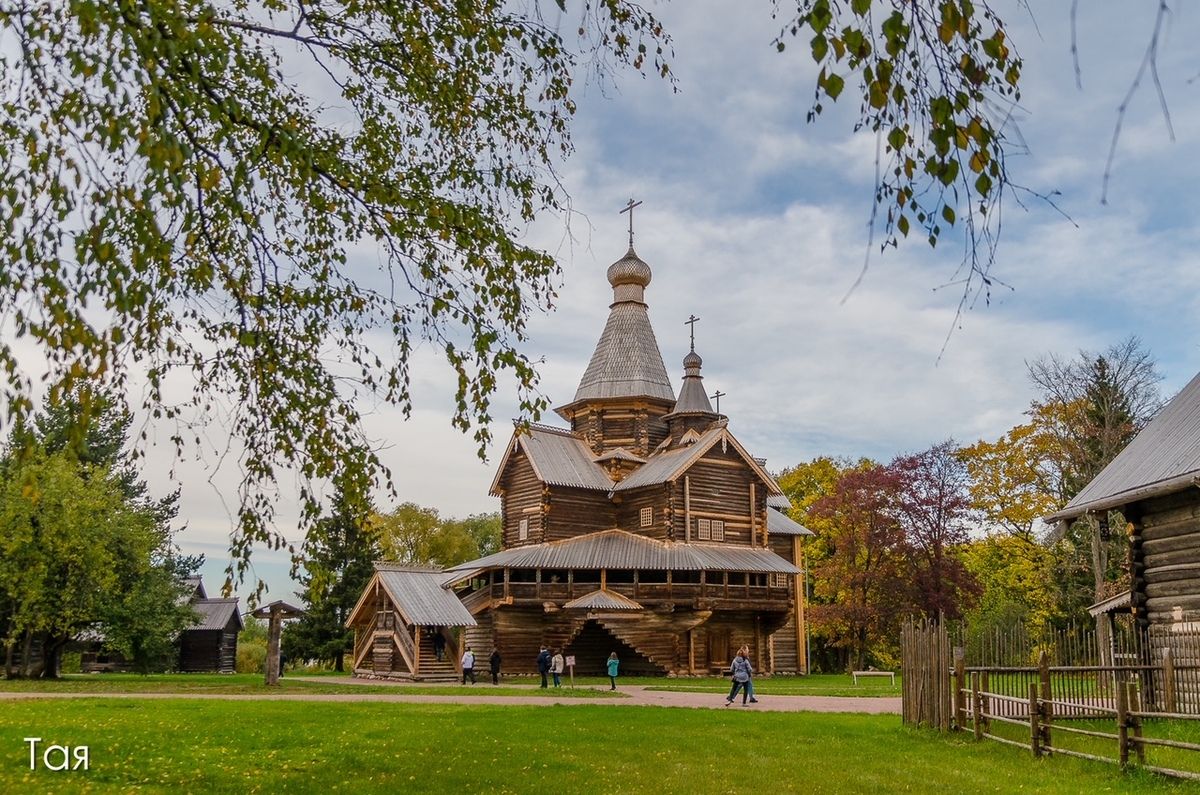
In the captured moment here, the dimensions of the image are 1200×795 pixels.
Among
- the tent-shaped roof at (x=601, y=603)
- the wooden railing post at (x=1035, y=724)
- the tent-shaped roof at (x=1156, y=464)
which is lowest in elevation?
the wooden railing post at (x=1035, y=724)

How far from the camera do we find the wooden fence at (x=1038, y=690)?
1369 centimetres

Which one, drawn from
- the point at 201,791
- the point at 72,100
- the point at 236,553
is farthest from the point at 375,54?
the point at 201,791

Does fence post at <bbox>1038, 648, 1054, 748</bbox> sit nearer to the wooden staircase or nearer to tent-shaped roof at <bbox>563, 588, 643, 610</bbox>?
tent-shaped roof at <bbox>563, 588, 643, 610</bbox>

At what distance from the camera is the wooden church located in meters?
37.4

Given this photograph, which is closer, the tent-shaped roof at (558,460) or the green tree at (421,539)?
the tent-shaped roof at (558,460)

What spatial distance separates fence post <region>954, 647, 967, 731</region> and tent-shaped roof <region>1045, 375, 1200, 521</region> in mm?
5152

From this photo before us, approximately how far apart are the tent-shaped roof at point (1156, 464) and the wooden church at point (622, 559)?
1881 cm

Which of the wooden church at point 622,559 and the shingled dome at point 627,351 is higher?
the shingled dome at point 627,351

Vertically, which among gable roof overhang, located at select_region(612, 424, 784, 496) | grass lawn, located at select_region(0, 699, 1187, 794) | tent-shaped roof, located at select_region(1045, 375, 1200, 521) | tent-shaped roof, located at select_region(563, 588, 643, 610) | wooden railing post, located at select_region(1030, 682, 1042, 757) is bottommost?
grass lawn, located at select_region(0, 699, 1187, 794)

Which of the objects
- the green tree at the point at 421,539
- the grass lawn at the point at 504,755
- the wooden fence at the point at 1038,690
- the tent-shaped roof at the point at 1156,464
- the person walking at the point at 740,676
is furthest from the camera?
the green tree at the point at 421,539

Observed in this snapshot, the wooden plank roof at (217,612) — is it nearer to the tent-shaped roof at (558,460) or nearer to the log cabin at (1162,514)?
the tent-shaped roof at (558,460)

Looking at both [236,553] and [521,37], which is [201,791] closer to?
[236,553]

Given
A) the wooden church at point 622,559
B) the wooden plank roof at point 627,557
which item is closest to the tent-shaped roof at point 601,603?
the wooden church at point 622,559

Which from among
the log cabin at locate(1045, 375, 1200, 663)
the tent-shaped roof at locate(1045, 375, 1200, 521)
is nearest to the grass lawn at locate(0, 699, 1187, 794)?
the log cabin at locate(1045, 375, 1200, 663)
